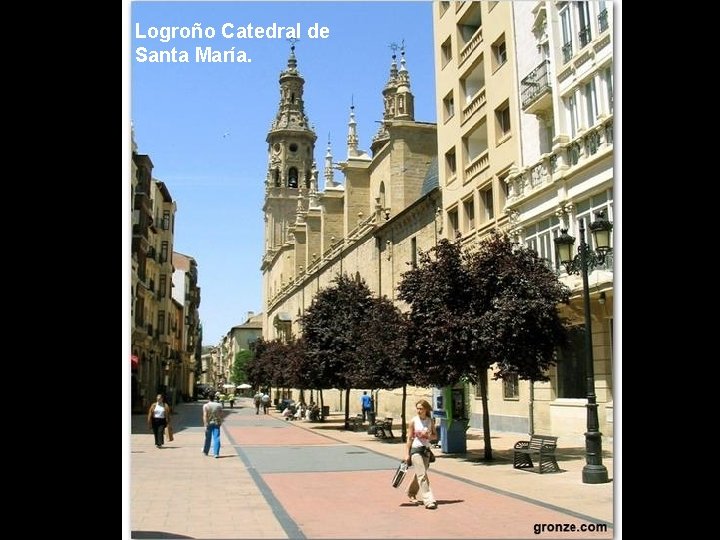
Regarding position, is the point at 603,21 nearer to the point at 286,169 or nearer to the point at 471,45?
the point at 471,45

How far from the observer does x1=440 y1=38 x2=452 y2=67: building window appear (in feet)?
101

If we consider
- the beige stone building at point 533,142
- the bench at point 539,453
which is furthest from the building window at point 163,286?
the bench at point 539,453

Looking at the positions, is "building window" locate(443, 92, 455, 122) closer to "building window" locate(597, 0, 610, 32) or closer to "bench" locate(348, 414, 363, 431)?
"building window" locate(597, 0, 610, 32)

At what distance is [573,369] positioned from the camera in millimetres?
19906

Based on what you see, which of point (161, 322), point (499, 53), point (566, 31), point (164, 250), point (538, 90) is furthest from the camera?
point (164, 250)

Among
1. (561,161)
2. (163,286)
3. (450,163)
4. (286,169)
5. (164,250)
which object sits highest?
(286,169)

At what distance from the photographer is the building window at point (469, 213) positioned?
2869 cm

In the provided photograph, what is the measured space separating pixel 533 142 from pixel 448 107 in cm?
844

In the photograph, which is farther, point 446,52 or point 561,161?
point 446,52

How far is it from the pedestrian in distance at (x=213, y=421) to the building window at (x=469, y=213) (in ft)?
48.7

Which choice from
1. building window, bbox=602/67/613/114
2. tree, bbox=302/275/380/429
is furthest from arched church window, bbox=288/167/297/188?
building window, bbox=602/67/613/114

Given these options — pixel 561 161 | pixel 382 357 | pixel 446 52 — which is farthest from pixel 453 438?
pixel 446 52
